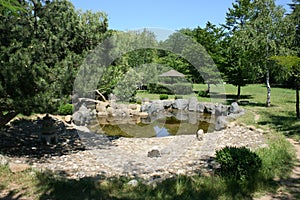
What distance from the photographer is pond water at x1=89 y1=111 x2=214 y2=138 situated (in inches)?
476

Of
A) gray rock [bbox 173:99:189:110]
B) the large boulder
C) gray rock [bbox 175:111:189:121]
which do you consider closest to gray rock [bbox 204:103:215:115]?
gray rock [bbox 175:111:189:121]

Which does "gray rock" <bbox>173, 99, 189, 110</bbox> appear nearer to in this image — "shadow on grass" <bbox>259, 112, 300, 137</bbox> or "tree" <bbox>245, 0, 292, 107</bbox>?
"tree" <bbox>245, 0, 292, 107</bbox>

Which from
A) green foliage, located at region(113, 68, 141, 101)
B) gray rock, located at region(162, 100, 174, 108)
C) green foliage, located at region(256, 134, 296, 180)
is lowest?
green foliage, located at region(256, 134, 296, 180)

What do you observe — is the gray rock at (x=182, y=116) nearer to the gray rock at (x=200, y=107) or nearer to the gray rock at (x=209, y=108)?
the gray rock at (x=200, y=107)

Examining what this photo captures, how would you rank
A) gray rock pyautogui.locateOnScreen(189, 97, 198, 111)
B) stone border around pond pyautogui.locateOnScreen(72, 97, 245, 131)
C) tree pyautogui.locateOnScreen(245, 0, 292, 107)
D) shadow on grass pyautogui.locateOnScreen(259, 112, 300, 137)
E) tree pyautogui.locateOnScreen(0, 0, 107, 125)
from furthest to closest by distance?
gray rock pyautogui.locateOnScreen(189, 97, 198, 111) < tree pyautogui.locateOnScreen(245, 0, 292, 107) < stone border around pond pyautogui.locateOnScreen(72, 97, 245, 131) < shadow on grass pyautogui.locateOnScreen(259, 112, 300, 137) < tree pyautogui.locateOnScreen(0, 0, 107, 125)

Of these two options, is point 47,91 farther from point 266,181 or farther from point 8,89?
point 266,181

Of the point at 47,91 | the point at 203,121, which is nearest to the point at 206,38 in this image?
the point at 203,121

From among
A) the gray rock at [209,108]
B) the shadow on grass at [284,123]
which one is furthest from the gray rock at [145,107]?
the shadow on grass at [284,123]

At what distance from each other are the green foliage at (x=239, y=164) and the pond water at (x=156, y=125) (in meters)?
6.42

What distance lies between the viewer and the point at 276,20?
552 inches

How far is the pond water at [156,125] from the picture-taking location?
476 inches

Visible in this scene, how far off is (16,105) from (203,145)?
18.5 feet

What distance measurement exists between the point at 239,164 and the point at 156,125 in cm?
932

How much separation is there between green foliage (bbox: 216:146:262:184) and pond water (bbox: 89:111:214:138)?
642 centimetres
